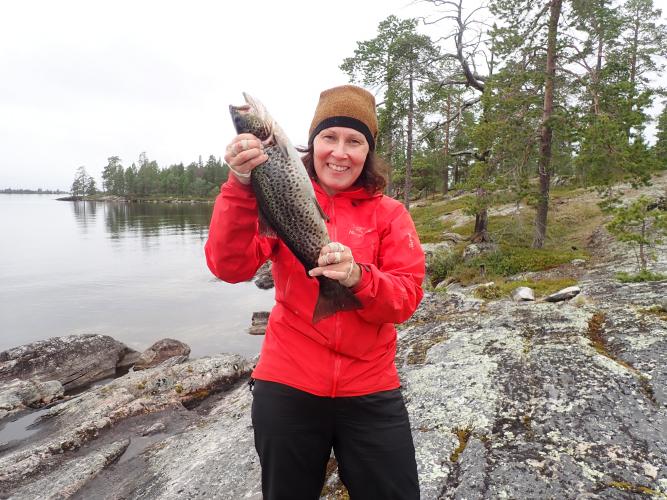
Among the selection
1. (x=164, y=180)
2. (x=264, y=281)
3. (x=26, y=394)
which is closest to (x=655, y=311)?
(x=26, y=394)

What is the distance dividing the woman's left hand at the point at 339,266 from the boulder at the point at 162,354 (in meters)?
11.3

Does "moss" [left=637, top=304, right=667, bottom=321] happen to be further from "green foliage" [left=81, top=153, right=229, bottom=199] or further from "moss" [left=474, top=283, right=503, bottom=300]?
"green foliage" [left=81, top=153, right=229, bottom=199]

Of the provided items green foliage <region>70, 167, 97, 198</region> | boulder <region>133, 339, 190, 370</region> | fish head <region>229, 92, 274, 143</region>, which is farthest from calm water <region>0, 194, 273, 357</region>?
green foliage <region>70, 167, 97, 198</region>

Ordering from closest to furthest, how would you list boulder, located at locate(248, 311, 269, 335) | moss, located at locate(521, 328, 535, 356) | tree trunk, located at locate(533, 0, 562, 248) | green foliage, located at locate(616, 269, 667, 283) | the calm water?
moss, located at locate(521, 328, 535, 356), green foliage, located at locate(616, 269, 667, 283), tree trunk, located at locate(533, 0, 562, 248), boulder, located at locate(248, 311, 269, 335), the calm water

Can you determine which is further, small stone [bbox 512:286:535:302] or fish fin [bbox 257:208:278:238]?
small stone [bbox 512:286:535:302]

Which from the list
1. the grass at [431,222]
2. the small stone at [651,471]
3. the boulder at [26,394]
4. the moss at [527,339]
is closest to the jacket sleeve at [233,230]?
the small stone at [651,471]

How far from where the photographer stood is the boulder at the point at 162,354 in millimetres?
12387

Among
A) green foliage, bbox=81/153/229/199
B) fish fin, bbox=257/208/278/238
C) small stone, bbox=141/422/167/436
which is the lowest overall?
small stone, bbox=141/422/167/436

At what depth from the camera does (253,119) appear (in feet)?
8.76

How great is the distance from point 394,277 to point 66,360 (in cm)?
1282

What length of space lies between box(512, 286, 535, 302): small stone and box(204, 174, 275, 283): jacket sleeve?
6.41 metres

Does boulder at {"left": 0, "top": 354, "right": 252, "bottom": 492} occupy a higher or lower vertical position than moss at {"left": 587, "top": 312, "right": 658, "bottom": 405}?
lower

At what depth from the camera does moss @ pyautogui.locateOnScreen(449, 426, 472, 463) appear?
3.63 m

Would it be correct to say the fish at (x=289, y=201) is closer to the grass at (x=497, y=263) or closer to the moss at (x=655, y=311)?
the moss at (x=655, y=311)
